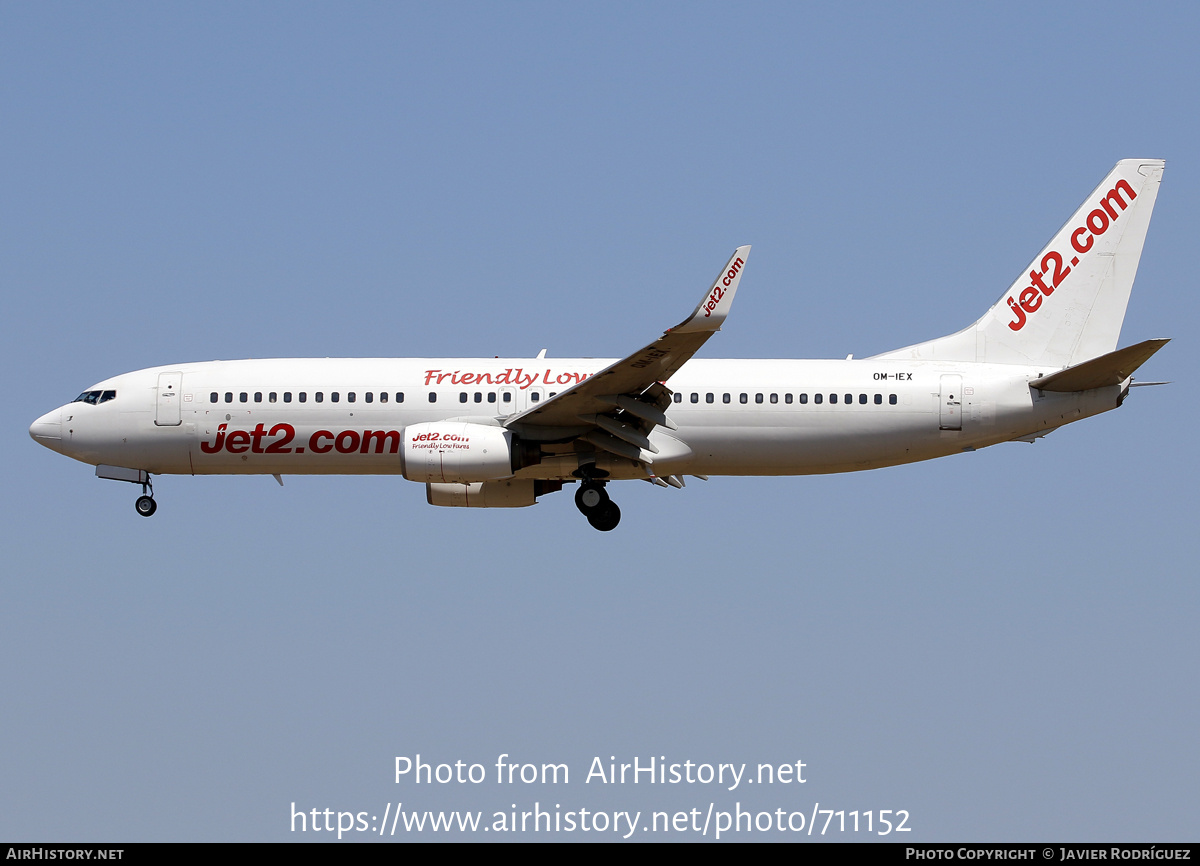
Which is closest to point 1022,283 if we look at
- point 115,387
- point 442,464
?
point 442,464

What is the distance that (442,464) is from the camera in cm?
3181

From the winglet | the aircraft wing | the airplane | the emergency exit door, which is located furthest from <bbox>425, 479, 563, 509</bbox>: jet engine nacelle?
the emergency exit door

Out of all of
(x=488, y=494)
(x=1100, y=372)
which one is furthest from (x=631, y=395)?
(x=1100, y=372)

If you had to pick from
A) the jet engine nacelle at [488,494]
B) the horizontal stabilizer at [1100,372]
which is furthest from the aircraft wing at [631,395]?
the horizontal stabilizer at [1100,372]

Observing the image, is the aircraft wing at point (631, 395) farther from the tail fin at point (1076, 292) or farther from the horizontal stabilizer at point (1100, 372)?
the horizontal stabilizer at point (1100, 372)

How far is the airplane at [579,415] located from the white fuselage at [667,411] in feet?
0.11

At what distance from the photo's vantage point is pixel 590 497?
33.9 metres

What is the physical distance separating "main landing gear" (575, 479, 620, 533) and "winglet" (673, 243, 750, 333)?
6.03 m

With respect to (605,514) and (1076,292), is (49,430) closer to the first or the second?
(605,514)

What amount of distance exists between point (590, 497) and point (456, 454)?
3.69m

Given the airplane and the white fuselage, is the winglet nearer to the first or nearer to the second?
the airplane

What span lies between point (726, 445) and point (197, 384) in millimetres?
12551

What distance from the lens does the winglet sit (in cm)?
2862

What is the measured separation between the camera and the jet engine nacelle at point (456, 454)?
31.8 meters
